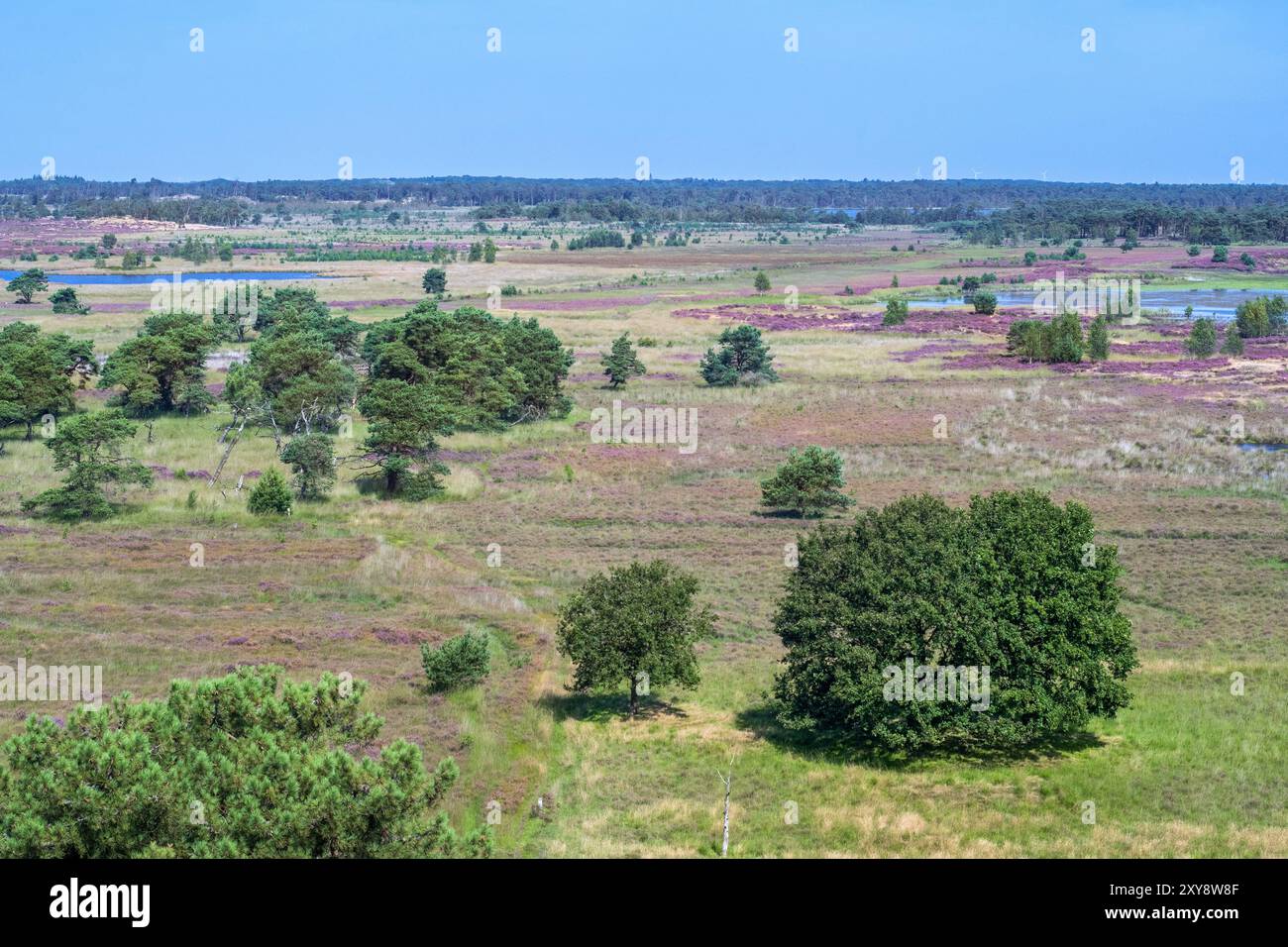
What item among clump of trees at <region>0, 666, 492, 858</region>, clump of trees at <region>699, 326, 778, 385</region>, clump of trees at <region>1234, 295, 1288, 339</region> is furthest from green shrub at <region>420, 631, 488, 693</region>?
clump of trees at <region>1234, 295, 1288, 339</region>

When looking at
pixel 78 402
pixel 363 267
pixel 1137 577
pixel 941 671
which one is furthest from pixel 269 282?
pixel 941 671

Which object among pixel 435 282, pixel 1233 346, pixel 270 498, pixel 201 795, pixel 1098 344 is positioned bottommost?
pixel 201 795

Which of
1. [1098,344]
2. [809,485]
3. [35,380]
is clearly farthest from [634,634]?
[1098,344]

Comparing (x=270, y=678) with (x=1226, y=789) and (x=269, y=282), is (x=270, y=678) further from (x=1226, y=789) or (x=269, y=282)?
(x=269, y=282)

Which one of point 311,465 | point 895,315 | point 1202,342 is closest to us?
point 311,465

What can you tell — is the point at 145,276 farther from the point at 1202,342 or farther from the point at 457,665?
the point at 457,665
